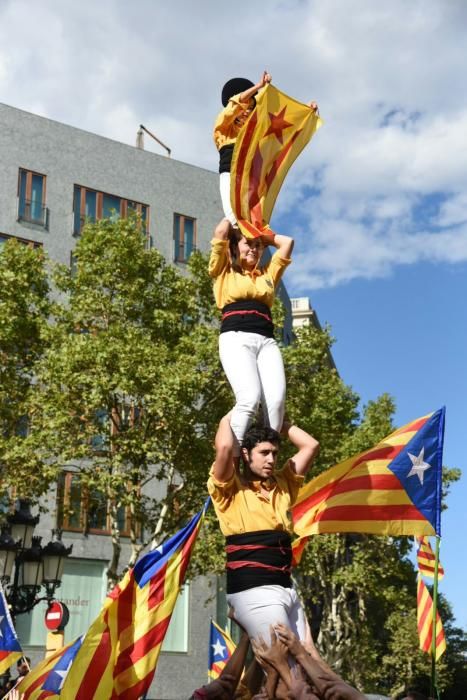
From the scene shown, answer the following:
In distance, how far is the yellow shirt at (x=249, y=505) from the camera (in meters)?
6.32

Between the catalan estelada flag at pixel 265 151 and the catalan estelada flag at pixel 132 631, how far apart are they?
251 cm

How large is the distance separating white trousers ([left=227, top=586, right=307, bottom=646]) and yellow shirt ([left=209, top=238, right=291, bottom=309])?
2.30 meters

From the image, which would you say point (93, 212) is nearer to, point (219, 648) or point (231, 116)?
point (219, 648)

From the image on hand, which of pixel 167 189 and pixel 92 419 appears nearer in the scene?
pixel 92 419

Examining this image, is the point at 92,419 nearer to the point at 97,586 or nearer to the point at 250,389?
the point at 97,586

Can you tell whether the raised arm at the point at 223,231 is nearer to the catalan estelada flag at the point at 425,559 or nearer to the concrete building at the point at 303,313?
the catalan estelada flag at the point at 425,559

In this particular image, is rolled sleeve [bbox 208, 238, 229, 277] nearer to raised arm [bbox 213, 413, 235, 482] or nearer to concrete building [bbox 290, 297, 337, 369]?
raised arm [bbox 213, 413, 235, 482]

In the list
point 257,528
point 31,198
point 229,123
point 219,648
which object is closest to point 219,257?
point 229,123

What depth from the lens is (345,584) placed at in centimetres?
3062

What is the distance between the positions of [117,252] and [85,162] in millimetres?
14945

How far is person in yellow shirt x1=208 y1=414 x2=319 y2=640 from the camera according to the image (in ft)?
19.9

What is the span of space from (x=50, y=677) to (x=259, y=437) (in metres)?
4.61

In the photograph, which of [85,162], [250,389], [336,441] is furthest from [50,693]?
[85,162]

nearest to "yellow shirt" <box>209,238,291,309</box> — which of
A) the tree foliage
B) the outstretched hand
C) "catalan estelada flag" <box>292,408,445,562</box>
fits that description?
"catalan estelada flag" <box>292,408,445,562</box>
